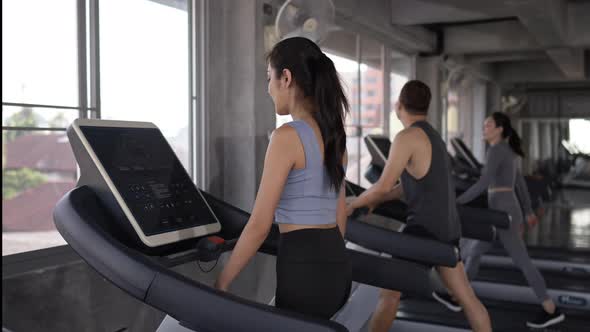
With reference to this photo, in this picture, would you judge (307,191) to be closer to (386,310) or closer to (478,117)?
(386,310)

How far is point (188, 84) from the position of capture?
3.04 m

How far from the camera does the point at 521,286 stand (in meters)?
4.31

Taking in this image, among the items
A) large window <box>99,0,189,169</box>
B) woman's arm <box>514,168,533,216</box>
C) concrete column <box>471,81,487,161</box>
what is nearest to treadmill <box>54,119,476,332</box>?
large window <box>99,0,189,169</box>

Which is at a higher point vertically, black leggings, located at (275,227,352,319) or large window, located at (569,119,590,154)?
large window, located at (569,119,590,154)

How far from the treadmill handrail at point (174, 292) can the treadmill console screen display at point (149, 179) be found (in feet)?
0.61

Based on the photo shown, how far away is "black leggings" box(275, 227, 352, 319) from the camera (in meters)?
1.52

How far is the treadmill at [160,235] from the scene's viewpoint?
1.37 meters

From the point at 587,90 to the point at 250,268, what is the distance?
9.64 meters

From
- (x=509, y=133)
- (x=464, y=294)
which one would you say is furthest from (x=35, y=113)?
(x=509, y=133)

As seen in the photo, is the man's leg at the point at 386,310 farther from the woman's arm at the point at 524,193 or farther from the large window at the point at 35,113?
the woman's arm at the point at 524,193

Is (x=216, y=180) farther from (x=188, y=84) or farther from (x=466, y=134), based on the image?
(x=466, y=134)

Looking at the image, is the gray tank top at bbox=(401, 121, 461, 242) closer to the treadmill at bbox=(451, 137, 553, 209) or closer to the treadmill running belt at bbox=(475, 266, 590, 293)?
the treadmill running belt at bbox=(475, 266, 590, 293)

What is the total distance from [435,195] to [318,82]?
120 cm

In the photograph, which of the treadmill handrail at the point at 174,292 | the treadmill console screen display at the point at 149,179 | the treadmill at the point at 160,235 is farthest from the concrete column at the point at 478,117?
the treadmill handrail at the point at 174,292
